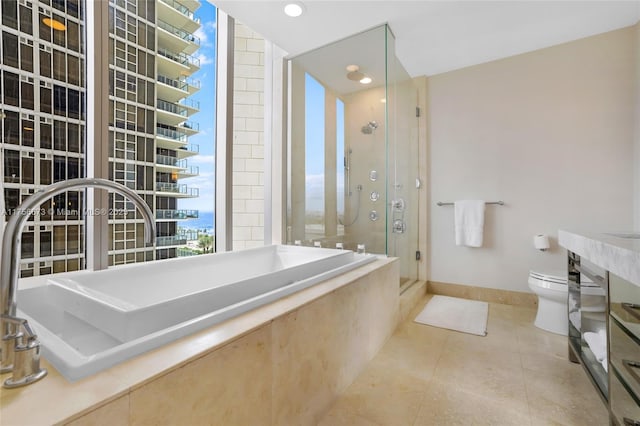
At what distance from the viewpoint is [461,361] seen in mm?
1793

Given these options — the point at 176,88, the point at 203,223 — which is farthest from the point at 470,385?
the point at 176,88

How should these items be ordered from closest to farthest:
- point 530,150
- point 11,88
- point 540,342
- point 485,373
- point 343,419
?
1. point 343,419
2. point 11,88
3. point 485,373
4. point 540,342
5. point 530,150

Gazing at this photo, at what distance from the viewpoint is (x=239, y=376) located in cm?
89

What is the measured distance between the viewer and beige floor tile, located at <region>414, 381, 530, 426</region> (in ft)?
4.25

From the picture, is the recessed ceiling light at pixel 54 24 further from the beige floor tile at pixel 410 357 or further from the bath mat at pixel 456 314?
the bath mat at pixel 456 314

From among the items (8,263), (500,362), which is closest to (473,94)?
(500,362)

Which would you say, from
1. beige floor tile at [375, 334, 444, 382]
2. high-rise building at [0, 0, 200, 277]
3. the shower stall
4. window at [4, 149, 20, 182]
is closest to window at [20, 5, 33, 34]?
high-rise building at [0, 0, 200, 277]

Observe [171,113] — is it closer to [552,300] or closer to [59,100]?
[59,100]

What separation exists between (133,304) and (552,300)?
2.70 metres

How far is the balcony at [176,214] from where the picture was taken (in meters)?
2.17

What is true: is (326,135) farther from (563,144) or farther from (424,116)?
(563,144)

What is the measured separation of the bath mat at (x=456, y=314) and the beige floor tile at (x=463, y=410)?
822mm

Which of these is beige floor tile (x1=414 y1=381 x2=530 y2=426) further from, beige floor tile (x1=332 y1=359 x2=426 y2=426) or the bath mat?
the bath mat

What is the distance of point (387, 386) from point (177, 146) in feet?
6.91
